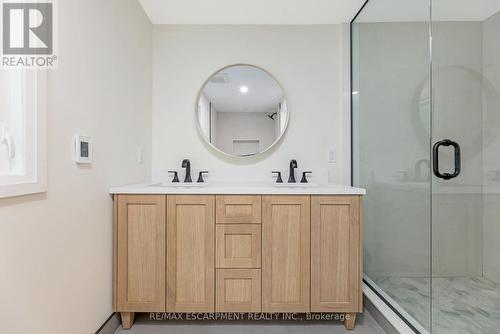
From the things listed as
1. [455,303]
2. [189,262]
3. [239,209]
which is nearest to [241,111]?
[239,209]

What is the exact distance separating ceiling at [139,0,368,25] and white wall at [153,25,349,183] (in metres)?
0.07

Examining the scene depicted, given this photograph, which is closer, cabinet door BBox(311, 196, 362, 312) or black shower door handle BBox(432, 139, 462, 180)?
black shower door handle BBox(432, 139, 462, 180)

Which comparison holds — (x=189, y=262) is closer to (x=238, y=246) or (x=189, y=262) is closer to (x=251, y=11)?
(x=238, y=246)

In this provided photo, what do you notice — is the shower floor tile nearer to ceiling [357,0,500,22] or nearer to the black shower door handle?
the black shower door handle

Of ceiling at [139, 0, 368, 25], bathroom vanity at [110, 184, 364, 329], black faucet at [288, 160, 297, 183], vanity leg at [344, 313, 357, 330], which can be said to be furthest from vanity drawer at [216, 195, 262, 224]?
ceiling at [139, 0, 368, 25]

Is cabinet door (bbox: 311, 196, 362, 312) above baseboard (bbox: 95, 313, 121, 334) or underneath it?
above

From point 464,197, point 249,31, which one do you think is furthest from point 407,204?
point 249,31

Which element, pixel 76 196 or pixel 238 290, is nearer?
pixel 76 196

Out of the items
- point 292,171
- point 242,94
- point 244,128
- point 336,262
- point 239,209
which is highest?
point 242,94

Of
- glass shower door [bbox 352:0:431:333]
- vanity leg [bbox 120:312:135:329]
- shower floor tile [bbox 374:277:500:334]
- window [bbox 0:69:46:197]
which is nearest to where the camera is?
window [bbox 0:69:46:197]

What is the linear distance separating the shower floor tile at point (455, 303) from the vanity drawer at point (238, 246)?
0.90m

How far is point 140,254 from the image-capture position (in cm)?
164

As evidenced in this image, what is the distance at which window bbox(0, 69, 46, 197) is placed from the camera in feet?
3.14

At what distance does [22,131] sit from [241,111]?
152 cm
